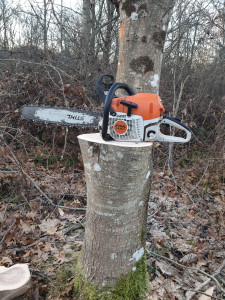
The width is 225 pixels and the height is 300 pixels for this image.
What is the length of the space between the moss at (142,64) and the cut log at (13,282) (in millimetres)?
1660

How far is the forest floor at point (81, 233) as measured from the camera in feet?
5.81

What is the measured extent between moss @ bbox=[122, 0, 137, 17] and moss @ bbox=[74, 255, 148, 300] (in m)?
1.88

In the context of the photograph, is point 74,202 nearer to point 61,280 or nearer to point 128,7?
point 61,280

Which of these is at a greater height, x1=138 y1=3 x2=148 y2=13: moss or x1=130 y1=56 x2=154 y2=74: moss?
x1=138 y1=3 x2=148 y2=13: moss

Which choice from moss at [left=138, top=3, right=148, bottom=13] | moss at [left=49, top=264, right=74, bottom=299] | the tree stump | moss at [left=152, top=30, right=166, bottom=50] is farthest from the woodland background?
moss at [left=138, top=3, right=148, bottom=13]

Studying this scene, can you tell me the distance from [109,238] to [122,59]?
1388 millimetres

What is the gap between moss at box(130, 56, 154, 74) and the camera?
177 cm

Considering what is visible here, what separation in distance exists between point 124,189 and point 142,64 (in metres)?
1.03

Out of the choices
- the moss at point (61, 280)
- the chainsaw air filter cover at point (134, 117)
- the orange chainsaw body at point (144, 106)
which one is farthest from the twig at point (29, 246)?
the orange chainsaw body at point (144, 106)

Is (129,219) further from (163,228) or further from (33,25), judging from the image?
(33,25)

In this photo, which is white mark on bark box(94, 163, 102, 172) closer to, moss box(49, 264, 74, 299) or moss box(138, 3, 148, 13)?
moss box(49, 264, 74, 299)

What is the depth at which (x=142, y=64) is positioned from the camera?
1.78 metres

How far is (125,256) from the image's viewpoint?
60.0 inches

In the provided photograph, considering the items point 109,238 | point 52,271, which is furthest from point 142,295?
point 52,271
